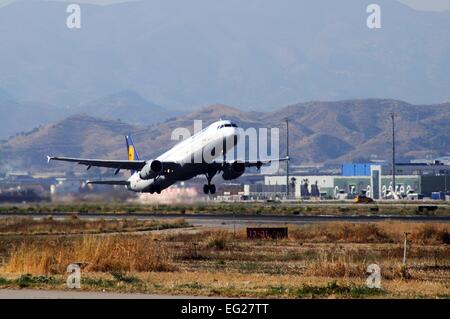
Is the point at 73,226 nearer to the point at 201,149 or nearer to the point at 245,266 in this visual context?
the point at 201,149

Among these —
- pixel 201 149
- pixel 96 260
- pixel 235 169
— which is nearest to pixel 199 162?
pixel 201 149

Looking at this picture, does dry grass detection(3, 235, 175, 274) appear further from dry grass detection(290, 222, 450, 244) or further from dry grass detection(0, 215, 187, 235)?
dry grass detection(0, 215, 187, 235)

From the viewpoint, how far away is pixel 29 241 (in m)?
59.2

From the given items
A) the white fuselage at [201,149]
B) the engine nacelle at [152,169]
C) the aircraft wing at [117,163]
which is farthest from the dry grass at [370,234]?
the aircraft wing at [117,163]

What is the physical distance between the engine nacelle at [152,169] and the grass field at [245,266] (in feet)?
74.8

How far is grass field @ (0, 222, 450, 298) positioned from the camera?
3266 cm

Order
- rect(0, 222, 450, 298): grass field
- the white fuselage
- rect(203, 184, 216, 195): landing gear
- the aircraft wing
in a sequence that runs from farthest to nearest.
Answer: the aircraft wing
rect(203, 184, 216, 195): landing gear
the white fuselage
rect(0, 222, 450, 298): grass field

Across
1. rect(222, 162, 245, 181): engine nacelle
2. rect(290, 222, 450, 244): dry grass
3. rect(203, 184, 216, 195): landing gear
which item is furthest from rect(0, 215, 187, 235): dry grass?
rect(290, 222, 450, 244): dry grass

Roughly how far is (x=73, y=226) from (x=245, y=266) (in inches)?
1355

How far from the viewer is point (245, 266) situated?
43594 millimetres

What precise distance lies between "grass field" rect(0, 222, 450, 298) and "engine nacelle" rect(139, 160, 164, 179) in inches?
897

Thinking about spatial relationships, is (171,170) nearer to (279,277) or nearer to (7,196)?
(7,196)

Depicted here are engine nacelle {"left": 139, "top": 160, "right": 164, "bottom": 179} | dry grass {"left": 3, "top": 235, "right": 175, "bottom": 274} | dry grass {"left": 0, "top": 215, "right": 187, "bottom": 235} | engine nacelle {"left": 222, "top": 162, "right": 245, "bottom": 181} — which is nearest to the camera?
dry grass {"left": 3, "top": 235, "right": 175, "bottom": 274}
